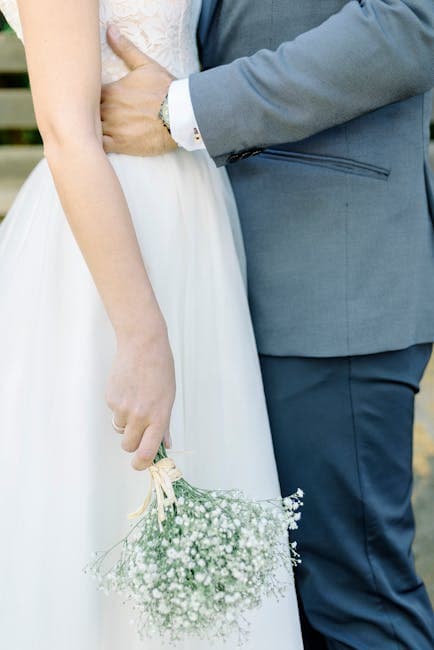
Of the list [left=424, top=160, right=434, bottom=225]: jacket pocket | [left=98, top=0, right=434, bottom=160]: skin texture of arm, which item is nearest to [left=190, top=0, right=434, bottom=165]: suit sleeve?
[left=98, top=0, right=434, bottom=160]: skin texture of arm

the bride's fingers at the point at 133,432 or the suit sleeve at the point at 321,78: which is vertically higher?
the suit sleeve at the point at 321,78

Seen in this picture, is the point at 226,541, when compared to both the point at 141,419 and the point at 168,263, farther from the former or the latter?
the point at 168,263

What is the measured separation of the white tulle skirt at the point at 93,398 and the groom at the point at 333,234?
3.9 inches

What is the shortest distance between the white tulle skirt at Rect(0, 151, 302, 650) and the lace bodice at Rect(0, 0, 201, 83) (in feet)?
0.53

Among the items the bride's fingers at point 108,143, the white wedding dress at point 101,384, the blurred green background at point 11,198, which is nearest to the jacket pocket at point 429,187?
the white wedding dress at point 101,384

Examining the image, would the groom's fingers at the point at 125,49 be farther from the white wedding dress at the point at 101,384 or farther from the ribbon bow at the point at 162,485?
the ribbon bow at the point at 162,485

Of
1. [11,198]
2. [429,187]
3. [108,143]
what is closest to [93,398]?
[108,143]

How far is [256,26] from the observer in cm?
166

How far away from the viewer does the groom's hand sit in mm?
1562

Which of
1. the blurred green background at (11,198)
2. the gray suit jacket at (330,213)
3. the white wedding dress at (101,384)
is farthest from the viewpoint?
the blurred green background at (11,198)

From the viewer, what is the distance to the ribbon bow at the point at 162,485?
4.39ft

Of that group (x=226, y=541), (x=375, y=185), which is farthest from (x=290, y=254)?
(x=226, y=541)

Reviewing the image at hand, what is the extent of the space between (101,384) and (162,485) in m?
0.23

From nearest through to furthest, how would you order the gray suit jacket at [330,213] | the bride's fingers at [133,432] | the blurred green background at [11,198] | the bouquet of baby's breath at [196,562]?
1. the bouquet of baby's breath at [196,562]
2. the bride's fingers at [133,432]
3. the gray suit jacket at [330,213]
4. the blurred green background at [11,198]
